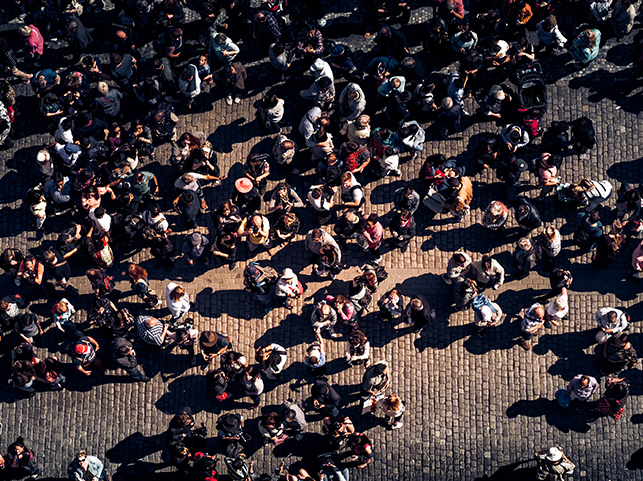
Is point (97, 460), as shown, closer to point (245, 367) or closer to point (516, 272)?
point (245, 367)

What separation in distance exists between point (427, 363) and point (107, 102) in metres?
11.2

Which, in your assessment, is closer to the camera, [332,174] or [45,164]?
[332,174]

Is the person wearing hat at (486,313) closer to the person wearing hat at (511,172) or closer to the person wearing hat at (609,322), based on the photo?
the person wearing hat at (609,322)

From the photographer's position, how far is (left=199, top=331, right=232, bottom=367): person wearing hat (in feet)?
57.4

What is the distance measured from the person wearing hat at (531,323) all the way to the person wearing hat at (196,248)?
27.8 feet

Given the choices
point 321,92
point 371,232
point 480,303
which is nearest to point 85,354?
point 371,232

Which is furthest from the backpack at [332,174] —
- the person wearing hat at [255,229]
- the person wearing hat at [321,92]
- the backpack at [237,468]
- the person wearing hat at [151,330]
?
the backpack at [237,468]

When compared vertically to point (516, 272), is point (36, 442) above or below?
below

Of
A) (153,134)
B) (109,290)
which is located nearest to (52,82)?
(153,134)

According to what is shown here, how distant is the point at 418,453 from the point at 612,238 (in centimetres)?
740

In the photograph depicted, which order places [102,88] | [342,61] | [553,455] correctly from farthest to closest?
1. [342,61]
2. [102,88]
3. [553,455]

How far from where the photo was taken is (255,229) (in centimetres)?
1812

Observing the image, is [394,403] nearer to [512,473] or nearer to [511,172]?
[512,473]

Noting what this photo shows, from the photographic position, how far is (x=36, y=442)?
18.5m
